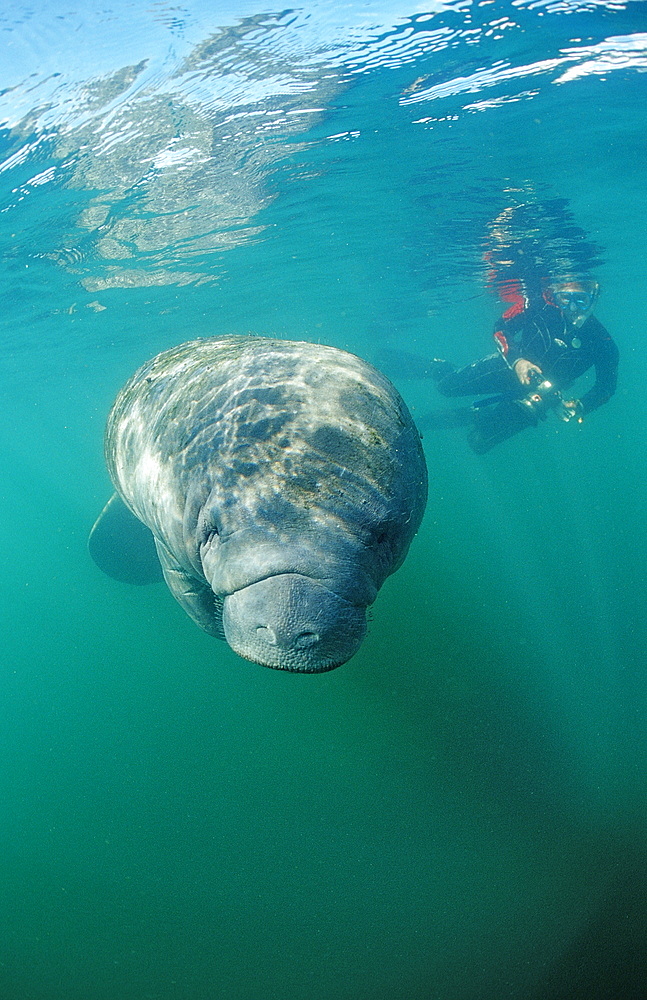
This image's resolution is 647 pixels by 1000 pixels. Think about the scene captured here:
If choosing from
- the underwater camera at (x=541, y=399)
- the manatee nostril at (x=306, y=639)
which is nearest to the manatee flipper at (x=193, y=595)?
the manatee nostril at (x=306, y=639)

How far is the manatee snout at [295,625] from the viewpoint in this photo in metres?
2.03

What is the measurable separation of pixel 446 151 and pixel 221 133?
13.1 ft

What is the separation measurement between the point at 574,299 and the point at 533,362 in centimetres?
546

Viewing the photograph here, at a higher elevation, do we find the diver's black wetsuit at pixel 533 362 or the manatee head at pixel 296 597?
the manatee head at pixel 296 597

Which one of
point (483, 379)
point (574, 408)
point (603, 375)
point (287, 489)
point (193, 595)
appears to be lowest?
point (483, 379)

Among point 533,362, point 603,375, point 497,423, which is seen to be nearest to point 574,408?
point 603,375

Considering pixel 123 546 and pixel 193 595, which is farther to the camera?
pixel 123 546

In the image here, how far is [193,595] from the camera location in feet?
12.0

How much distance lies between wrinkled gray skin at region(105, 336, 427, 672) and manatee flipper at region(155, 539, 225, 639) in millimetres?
397

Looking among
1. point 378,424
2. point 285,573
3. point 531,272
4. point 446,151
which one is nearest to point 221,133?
point 446,151

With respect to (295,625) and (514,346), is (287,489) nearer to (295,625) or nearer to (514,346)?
(295,625)

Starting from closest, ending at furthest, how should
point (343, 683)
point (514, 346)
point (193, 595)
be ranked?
point (193, 595)
point (343, 683)
point (514, 346)

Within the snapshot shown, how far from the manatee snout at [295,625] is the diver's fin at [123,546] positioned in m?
4.88

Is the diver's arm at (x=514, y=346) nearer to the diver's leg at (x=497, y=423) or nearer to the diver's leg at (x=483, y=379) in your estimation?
the diver's leg at (x=483, y=379)
